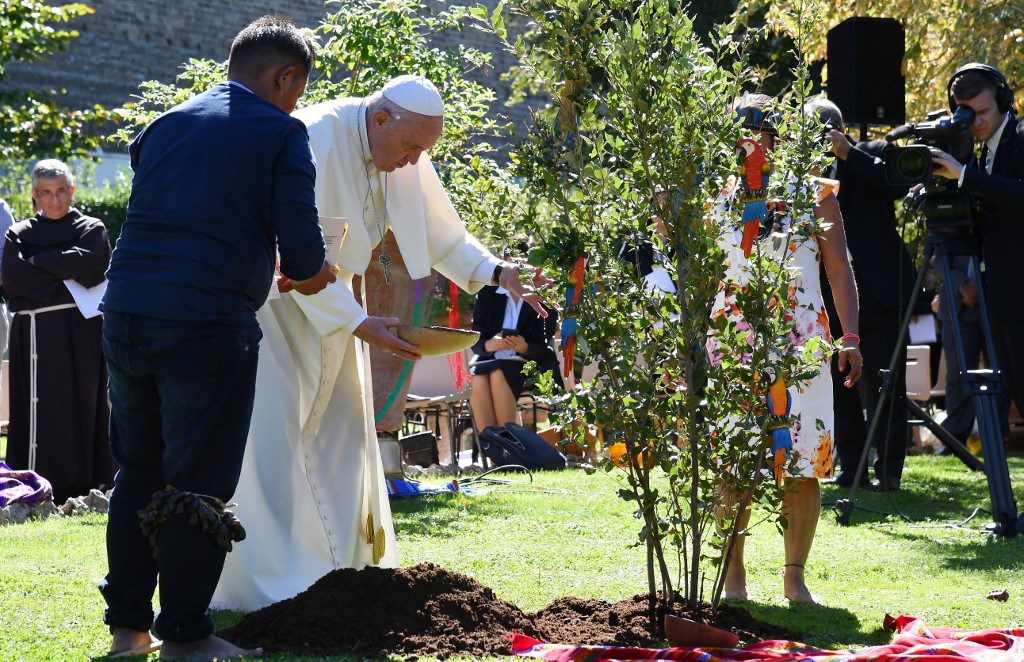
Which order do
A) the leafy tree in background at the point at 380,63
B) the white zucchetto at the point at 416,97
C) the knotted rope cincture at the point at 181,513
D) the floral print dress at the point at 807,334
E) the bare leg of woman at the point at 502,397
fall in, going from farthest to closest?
the bare leg of woman at the point at 502,397 < the leafy tree in background at the point at 380,63 < the white zucchetto at the point at 416,97 < the floral print dress at the point at 807,334 < the knotted rope cincture at the point at 181,513

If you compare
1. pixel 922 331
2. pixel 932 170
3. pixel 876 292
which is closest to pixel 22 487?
pixel 876 292

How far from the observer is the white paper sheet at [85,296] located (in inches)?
344

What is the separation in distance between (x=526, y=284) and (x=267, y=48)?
1.29m

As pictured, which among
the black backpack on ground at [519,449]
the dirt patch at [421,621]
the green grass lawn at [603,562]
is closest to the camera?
the dirt patch at [421,621]

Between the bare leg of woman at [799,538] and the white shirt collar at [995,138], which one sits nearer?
the bare leg of woman at [799,538]

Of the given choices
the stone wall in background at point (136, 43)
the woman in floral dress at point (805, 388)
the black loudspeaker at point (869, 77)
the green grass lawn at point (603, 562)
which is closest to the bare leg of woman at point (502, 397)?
the green grass lawn at point (603, 562)

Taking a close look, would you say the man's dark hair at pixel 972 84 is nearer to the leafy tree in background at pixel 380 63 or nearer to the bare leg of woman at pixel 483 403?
the leafy tree in background at pixel 380 63

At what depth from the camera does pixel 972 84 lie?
7082mm

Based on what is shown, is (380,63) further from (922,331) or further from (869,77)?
(922,331)

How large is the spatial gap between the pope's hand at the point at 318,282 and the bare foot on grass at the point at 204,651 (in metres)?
1.10

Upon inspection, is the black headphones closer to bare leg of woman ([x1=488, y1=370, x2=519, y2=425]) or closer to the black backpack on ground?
the black backpack on ground

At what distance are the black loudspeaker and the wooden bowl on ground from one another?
4.69 metres

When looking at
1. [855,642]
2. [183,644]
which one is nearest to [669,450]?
[855,642]

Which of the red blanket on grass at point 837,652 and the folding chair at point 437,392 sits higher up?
the folding chair at point 437,392
